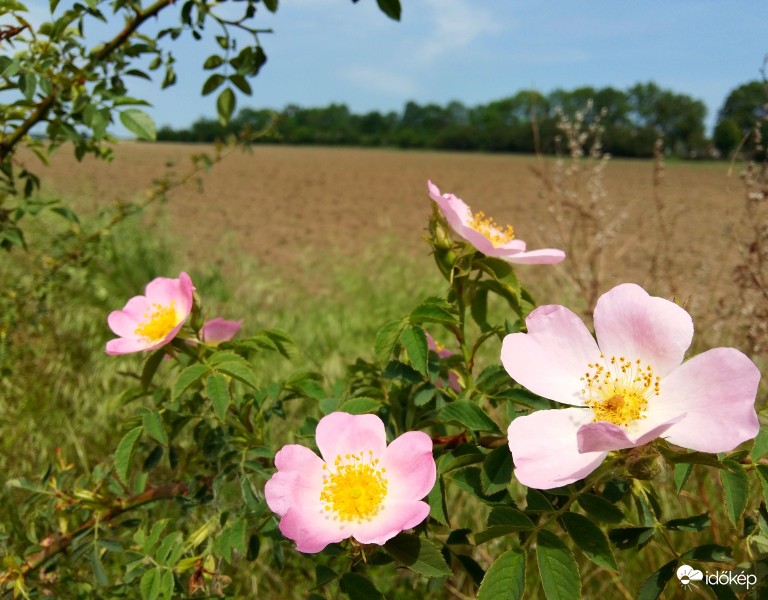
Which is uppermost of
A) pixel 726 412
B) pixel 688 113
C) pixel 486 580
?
pixel 688 113

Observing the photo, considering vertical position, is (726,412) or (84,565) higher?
(726,412)

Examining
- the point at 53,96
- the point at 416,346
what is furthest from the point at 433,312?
the point at 53,96

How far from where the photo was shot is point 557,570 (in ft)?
2.02

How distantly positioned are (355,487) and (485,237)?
36cm

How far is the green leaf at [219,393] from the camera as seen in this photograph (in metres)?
0.79

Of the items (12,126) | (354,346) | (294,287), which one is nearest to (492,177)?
(294,287)

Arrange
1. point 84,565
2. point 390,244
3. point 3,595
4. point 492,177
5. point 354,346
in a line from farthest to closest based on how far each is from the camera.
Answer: point 492,177, point 390,244, point 354,346, point 84,565, point 3,595

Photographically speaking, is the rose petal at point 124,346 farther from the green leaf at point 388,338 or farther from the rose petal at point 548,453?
the rose petal at point 548,453

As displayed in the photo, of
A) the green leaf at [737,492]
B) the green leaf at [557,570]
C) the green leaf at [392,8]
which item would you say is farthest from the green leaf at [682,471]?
the green leaf at [392,8]

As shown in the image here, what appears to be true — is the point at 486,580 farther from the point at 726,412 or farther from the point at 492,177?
the point at 492,177

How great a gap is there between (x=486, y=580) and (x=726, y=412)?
0.29 meters

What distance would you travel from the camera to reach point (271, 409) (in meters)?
0.96

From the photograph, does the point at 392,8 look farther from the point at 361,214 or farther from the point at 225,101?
the point at 361,214

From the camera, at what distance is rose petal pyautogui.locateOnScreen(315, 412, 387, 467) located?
741 mm
